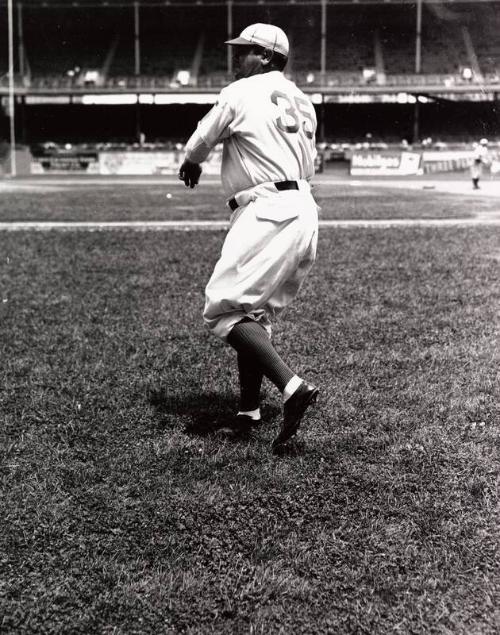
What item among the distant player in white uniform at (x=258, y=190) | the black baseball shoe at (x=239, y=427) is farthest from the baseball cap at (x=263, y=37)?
the black baseball shoe at (x=239, y=427)

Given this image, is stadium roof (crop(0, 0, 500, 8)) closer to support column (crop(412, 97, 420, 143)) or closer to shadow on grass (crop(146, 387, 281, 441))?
support column (crop(412, 97, 420, 143))

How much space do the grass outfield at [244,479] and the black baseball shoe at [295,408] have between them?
0.11m

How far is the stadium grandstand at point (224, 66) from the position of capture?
3988 centimetres

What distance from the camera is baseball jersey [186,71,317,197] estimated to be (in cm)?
336

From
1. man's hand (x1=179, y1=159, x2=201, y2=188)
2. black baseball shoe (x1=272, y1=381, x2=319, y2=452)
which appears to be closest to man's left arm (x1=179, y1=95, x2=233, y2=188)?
man's hand (x1=179, y1=159, x2=201, y2=188)

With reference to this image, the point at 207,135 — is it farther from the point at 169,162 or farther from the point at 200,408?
the point at 169,162

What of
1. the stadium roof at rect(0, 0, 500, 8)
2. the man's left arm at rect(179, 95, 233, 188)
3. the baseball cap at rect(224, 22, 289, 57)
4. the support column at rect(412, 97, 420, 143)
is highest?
the stadium roof at rect(0, 0, 500, 8)

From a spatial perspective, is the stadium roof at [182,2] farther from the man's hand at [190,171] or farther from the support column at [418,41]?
the man's hand at [190,171]

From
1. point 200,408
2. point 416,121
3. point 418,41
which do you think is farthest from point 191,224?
point 418,41

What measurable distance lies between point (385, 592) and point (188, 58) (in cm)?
4334

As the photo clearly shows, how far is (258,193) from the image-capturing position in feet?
11.2

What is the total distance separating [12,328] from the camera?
5.67 meters

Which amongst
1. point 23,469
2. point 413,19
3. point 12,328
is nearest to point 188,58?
point 413,19

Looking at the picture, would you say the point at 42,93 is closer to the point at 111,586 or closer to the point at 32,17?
the point at 32,17
